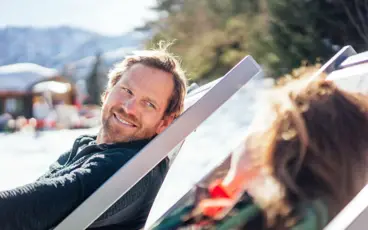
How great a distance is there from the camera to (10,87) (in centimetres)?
1357

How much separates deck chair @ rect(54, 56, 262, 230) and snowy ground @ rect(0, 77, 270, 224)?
0.19 ft

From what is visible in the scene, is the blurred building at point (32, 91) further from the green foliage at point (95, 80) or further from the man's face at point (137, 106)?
the man's face at point (137, 106)

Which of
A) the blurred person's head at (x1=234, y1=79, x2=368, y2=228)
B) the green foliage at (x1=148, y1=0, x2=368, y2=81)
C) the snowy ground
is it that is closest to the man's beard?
the snowy ground

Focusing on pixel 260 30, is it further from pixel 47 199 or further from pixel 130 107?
pixel 47 199

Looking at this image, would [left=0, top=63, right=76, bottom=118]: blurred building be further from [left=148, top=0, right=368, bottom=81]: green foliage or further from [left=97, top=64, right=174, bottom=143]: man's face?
[left=97, top=64, right=174, bottom=143]: man's face

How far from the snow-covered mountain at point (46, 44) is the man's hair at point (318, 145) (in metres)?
6.50

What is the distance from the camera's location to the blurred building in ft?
42.0

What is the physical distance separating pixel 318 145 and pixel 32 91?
13.2m

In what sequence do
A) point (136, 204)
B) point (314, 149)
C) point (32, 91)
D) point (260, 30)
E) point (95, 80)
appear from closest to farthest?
point (314, 149) < point (136, 204) < point (260, 30) < point (32, 91) < point (95, 80)

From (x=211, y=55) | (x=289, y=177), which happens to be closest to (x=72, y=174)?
(x=289, y=177)

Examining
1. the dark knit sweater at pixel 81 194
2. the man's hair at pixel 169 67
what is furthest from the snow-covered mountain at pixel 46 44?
the dark knit sweater at pixel 81 194

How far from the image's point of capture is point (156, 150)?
Result: 1.24 meters

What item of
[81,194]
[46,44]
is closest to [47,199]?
[81,194]

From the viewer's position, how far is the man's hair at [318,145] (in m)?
1.00
